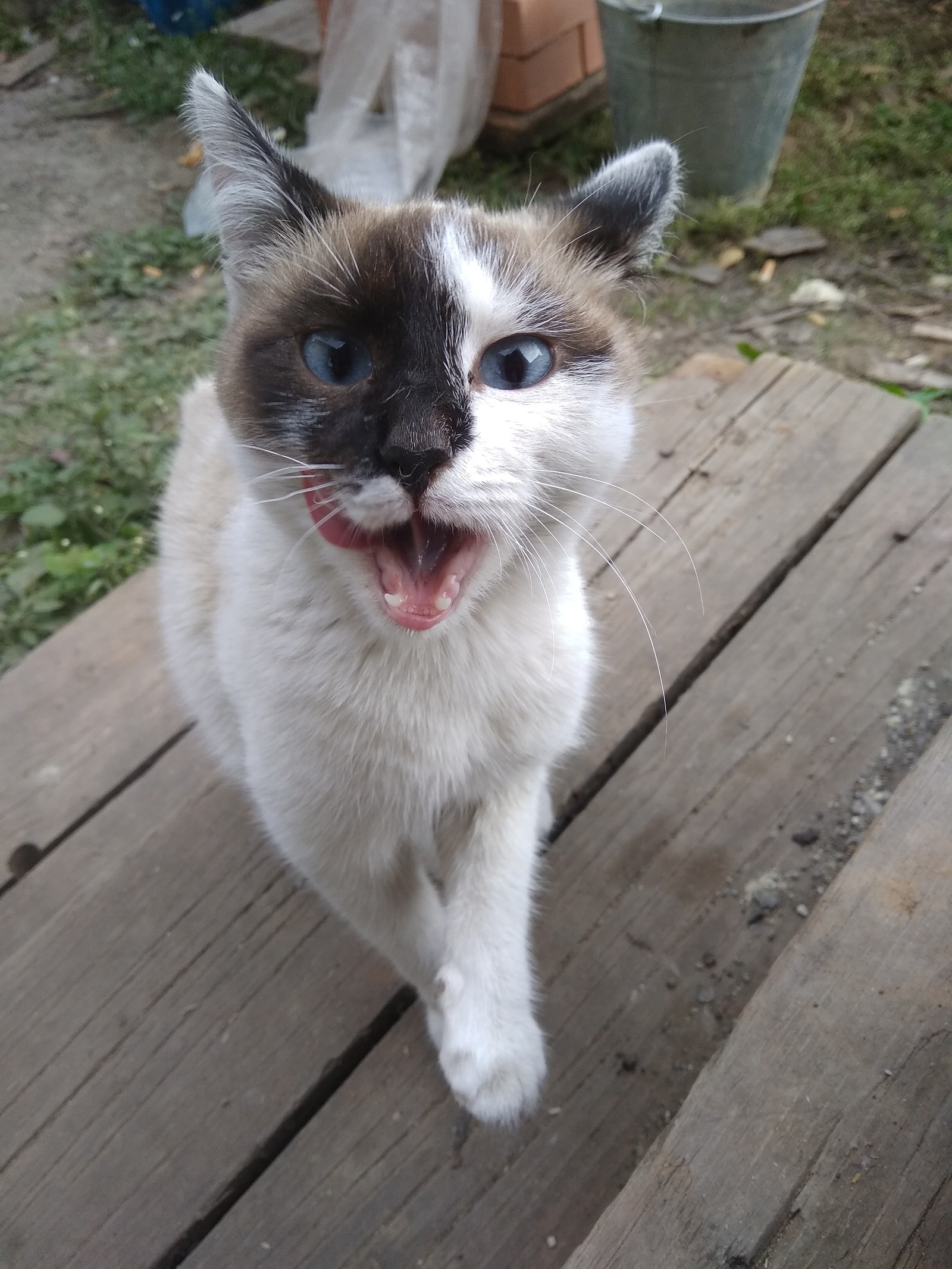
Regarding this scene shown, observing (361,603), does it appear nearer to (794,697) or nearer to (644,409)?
(794,697)

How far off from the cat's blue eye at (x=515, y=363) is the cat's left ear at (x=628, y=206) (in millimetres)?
282

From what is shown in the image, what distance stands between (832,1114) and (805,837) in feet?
1.85

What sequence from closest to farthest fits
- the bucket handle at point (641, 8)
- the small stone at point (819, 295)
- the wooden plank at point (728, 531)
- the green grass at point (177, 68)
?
the wooden plank at point (728, 531) < the bucket handle at point (641, 8) < the small stone at point (819, 295) < the green grass at point (177, 68)

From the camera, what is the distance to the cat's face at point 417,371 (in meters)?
0.90

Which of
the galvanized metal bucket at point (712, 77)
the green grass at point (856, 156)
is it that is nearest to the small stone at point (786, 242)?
the green grass at point (856, 156)

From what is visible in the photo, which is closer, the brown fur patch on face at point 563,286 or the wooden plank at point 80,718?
the brown fur patch on face at point 563,286

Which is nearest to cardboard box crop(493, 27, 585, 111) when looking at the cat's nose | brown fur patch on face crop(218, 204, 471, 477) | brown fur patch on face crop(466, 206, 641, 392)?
brown fur patch on face crop(466, 206, 641, 392)

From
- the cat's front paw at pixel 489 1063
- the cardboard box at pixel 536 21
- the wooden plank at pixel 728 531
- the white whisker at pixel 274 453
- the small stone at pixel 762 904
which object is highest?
the cardboard box at pixel 536 21

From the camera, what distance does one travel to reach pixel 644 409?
2.12 meters

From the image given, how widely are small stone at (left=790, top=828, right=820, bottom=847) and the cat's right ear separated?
3.72 ft

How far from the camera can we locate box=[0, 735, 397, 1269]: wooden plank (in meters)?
1.26

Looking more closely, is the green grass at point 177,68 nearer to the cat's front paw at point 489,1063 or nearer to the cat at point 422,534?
the cat at point 422,534

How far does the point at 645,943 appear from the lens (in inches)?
55.5

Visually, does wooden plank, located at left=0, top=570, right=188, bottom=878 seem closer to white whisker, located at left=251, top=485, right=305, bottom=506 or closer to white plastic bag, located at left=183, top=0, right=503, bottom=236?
white whisker, located at left=251, top=485, right=305, bottom=506
